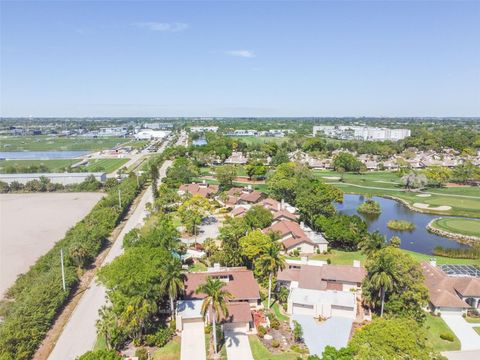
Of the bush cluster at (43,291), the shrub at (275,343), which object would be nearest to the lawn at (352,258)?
the shrub at (275,343)

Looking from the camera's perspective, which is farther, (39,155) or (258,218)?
(39,155)

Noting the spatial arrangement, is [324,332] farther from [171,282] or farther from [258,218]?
[258,218]

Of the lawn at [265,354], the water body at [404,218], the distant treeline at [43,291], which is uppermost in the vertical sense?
the distant treeline at [43,291]

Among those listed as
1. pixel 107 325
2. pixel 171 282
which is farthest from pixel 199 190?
pixel 107 325

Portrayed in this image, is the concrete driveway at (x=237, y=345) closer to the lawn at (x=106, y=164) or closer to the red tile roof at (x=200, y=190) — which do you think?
the red tile roof at (x=200, y=190)

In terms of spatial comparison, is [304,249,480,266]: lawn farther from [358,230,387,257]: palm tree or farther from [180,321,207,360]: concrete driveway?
[180,321,207,360]: concrete driveway
